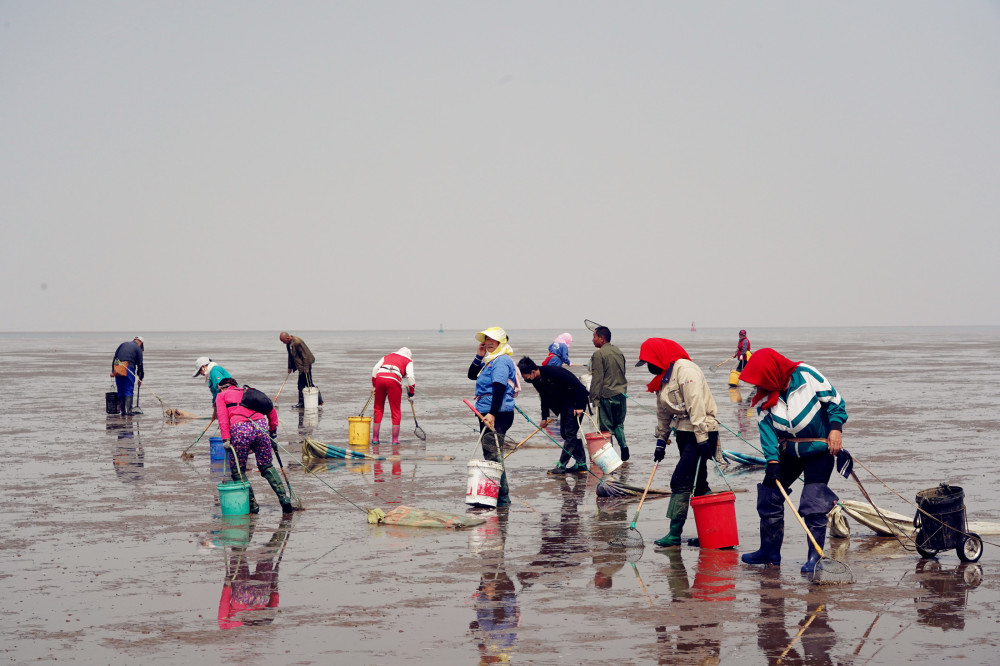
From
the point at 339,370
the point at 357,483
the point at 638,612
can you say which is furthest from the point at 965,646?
the point at 339,370

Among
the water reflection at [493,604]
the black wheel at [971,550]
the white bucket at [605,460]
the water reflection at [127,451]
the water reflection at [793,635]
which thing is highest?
the white bucket at [605,460]

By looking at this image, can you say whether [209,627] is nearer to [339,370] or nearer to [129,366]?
[129,366]

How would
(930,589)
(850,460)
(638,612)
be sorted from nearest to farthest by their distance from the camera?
(638,612), (930,589), (850,460)

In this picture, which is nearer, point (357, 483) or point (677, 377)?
point (677, 377)

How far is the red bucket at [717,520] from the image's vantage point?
8.37 meters

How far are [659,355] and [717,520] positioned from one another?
1490mm

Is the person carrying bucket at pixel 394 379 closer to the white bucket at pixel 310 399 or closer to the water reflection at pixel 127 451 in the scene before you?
the white bucket at pixel 310 399

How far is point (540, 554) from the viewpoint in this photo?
27.3 ft

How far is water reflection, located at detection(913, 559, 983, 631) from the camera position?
6.27 m

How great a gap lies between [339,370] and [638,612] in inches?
1314

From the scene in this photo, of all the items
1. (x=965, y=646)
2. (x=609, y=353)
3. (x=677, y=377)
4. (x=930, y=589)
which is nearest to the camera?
(x=965, y=646)

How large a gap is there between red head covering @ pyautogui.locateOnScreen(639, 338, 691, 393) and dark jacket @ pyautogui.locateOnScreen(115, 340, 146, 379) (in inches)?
568

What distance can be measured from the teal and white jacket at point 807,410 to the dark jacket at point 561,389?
15.2 ft

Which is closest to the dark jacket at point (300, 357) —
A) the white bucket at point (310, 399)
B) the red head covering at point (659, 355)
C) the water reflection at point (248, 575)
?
the white bucket at point (310, 399)
